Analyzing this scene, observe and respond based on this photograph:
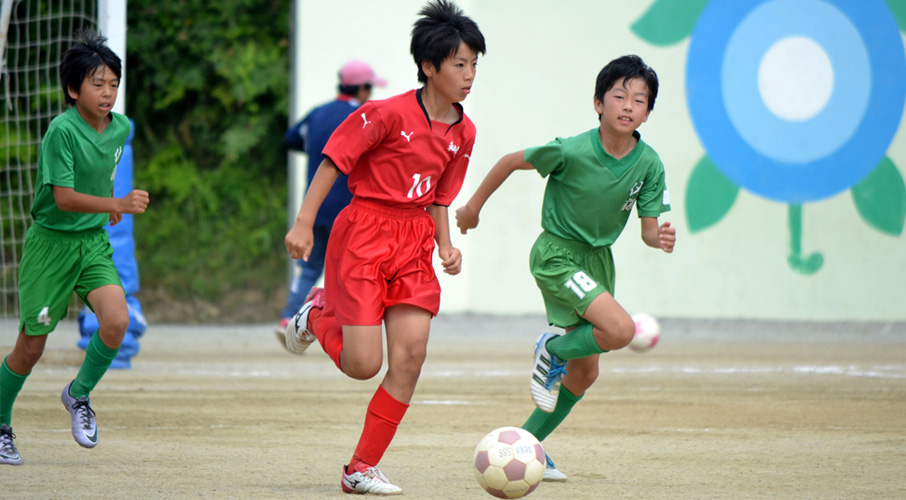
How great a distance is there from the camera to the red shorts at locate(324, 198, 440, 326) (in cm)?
378

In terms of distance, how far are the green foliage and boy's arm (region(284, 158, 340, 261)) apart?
8112 millimetres

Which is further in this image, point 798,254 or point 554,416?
point 798,254

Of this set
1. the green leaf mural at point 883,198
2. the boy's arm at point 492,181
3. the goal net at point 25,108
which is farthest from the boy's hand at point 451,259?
the green leaf mural at point 883,198

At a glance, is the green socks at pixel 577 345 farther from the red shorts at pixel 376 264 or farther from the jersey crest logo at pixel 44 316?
the jersey crest logo at pixel 44 316

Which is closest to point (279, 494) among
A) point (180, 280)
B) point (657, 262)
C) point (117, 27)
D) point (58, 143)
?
point (58, 143)

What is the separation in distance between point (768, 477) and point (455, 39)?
82.8 inches

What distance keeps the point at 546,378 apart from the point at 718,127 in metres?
7.12

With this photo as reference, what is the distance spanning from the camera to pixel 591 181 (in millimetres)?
4293

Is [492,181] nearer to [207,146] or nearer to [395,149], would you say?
[395,149]

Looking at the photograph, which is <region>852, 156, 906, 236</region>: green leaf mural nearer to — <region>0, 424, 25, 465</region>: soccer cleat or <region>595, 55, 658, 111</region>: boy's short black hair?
<region>595, 55, 658, 111</region>: boy's short black hair

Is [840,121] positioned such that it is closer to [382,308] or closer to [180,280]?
[180,280]

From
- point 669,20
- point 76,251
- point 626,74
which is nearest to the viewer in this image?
point 626,74

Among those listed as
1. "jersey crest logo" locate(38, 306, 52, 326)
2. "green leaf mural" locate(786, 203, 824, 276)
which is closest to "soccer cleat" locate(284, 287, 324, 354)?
"jersey crest logo" locate(38, 306, 52, 326)

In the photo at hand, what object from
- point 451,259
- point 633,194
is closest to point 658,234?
point 633,194
